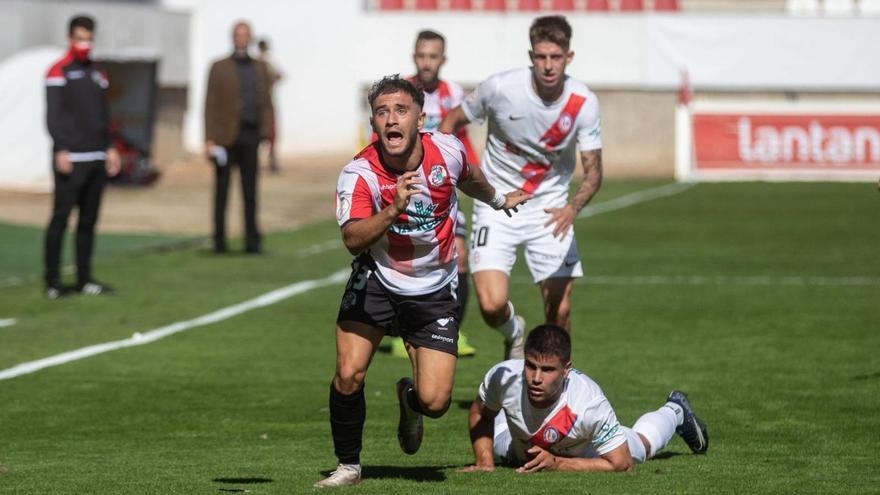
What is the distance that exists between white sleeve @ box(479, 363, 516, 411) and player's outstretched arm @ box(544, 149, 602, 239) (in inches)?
74.6

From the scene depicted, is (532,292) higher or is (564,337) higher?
(564,337)

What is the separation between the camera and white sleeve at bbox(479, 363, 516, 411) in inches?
320

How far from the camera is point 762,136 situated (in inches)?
1358

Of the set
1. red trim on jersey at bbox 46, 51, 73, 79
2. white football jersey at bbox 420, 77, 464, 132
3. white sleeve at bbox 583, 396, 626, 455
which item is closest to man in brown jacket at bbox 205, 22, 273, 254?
red trim on jersey at bbox 46, 51, 73, 79

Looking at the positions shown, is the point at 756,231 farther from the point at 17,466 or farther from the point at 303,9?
the point at 303,9

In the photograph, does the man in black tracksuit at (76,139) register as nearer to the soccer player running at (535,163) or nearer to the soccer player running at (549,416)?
the soccer player running at (535,163)

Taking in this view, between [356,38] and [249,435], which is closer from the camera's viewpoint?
[249,435]

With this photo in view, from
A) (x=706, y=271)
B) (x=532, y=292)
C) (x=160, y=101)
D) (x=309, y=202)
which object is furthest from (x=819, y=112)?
(x=532, y=292)

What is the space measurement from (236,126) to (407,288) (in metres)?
12.1

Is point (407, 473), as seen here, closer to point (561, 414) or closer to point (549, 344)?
point (561, 414)

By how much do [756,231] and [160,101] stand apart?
17356mm

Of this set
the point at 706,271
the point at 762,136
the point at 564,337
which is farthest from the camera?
the point at 762,136

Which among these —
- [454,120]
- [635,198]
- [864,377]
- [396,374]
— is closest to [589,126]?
[454,120]

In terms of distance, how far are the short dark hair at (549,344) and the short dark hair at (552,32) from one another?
265 centimetres
